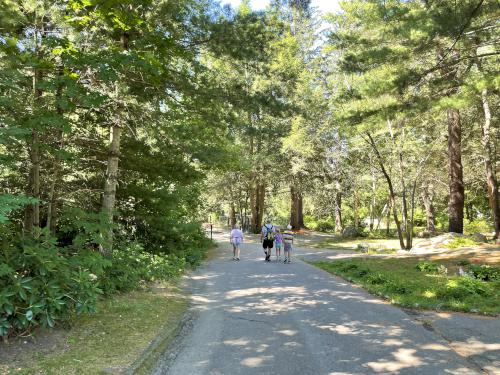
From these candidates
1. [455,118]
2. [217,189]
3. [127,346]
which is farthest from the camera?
[217,189]

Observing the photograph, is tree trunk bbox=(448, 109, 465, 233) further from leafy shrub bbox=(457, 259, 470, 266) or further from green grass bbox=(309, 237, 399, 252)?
leafy shrub bbox=(457, 259, 470, 266)

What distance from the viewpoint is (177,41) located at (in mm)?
9305

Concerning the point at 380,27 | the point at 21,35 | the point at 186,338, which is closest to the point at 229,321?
the point at 186,338

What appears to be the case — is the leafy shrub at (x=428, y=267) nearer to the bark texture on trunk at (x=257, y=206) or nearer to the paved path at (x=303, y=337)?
the paved path at (x=303, y=337)

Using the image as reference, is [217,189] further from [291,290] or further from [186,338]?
[186,338]

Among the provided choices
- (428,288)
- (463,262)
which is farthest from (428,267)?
(428,288)

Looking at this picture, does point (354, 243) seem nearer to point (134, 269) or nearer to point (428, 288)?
point (428, 288)

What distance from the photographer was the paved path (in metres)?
5.10

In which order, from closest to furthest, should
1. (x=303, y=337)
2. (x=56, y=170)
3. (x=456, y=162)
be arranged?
(x=303, y=337)
(x=56, y=170)
(x=456, y=162)

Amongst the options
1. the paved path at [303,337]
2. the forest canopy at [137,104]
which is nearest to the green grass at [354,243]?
the forest canopy at [137,104]

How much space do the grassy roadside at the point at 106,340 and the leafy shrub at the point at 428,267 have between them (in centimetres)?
806

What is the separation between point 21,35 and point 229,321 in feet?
24.7

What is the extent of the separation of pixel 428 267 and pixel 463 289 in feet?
12.4

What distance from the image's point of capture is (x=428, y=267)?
494 inches
